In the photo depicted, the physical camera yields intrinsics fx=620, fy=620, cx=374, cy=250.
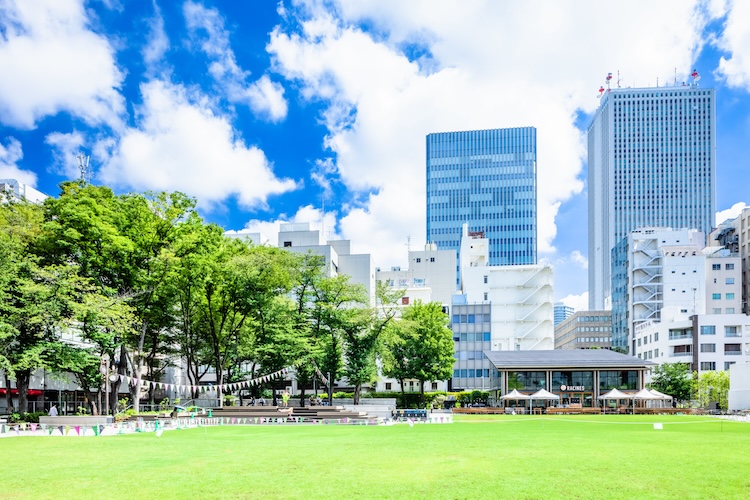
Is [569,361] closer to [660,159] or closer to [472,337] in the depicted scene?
[472,337]

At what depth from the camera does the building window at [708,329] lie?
87062mm

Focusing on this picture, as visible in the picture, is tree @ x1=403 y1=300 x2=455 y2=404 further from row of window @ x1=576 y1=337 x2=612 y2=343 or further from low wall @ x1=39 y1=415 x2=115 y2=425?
row of window @ x1=576 y1=337 x2=612 y2=343

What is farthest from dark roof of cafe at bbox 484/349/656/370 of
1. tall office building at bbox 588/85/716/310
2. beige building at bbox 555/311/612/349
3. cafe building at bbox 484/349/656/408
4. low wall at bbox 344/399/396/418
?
tall office building at bbox 588/85/716/310

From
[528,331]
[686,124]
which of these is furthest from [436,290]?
[686,124]

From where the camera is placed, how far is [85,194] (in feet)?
141

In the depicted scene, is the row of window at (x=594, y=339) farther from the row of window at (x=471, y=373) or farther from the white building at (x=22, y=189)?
the white building at (x=22, y=189)

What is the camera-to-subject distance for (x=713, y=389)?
235 feet

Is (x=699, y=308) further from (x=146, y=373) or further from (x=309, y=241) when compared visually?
(x=146, y=373)

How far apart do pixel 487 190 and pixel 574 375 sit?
100968mm

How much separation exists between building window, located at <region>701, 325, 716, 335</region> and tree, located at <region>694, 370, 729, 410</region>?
13.4 meters

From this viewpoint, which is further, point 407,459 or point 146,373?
point 146,373

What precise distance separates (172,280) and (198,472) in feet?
98.7

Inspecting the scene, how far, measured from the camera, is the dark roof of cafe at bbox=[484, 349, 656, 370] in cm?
7262

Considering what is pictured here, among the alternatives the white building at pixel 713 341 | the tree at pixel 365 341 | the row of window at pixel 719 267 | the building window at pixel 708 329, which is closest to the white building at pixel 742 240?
the row of window at pixel 719 267
